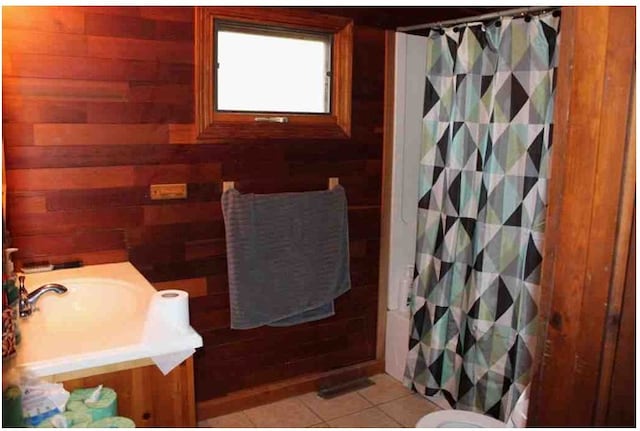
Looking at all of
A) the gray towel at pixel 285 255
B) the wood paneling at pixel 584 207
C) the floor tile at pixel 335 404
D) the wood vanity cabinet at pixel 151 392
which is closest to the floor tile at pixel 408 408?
the floor tile at pixel 335 404

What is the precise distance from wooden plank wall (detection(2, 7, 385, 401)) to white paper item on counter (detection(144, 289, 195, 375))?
3.02 feet

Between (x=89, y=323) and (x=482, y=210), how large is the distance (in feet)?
5.64

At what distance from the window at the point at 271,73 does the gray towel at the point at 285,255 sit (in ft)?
1.07

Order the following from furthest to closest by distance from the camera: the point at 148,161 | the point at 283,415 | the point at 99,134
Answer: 1. the point at 283,415
2. the point at 148,161
3. the point at 99,134

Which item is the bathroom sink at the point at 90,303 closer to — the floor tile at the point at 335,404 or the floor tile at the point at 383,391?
the floor tile at the point at 335,404

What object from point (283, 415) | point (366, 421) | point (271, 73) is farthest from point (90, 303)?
point (366, 421)

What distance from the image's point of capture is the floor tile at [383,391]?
3.00 meters

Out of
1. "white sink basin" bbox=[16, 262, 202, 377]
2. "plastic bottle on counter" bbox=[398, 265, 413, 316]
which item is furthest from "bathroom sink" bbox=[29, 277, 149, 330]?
"plastic bottle on counter" bbox=[398, 265, 413, 316]

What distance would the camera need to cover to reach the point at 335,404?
2.93 metres

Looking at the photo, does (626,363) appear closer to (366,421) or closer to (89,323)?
(89,323)

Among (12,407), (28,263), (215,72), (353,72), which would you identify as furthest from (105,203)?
(12,407)

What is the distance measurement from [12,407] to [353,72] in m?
2.32

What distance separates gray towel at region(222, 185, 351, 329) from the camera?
2.67 m

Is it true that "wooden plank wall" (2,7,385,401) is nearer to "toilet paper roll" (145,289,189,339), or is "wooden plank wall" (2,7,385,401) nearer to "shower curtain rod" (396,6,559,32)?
"shower curtain rod" (396,6,559,32)
